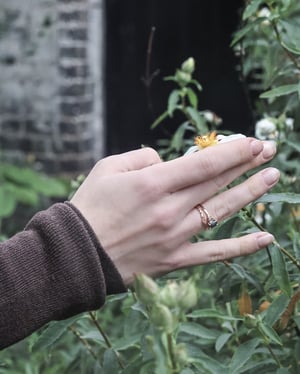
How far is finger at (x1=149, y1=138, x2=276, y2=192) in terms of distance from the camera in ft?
3.31

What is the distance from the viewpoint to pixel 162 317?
85 centimetres

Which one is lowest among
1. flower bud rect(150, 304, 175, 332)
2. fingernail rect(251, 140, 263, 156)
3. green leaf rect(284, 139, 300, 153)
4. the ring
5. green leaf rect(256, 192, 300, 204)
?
flower bud rect(150, 304, 175, 332)

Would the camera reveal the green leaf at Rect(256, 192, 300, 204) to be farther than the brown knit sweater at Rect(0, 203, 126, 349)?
Yes

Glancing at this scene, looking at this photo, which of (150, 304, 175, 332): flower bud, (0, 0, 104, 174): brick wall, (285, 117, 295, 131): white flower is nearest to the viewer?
(150, 304, 175, 332): flower bud

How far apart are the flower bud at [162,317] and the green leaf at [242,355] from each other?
1.11 ft

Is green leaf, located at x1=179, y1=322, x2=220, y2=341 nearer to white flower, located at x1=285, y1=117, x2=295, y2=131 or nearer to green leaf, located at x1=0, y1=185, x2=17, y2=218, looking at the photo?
white flower, located at x1=285, y1=117, x2=295, y2=131

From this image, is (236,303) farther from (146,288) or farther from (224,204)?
(146,288)

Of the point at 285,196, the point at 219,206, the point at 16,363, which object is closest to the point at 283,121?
the point at 285,196

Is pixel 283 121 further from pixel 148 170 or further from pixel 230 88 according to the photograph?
pixel 230 88

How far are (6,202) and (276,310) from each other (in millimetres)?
2963

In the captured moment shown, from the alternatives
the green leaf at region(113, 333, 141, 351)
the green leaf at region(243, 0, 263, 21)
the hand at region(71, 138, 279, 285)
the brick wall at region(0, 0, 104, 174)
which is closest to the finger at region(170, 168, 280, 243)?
the hand at region(71, 138, 279, 285)

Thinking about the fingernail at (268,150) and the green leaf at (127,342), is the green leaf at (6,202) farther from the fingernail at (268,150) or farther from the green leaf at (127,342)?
the fingernail at (268,150)

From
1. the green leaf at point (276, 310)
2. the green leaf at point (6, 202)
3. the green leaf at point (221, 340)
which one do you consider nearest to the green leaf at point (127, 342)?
the green leaf at point (221, 340)

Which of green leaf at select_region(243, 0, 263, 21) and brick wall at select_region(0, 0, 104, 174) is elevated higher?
green leaf at select_region(243, 0, 263, 21)
